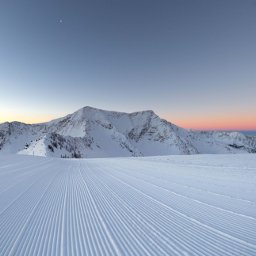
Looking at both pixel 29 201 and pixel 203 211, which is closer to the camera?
pixel 203 211

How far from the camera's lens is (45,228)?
434 cm

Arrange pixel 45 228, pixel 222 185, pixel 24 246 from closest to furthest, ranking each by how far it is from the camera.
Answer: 1. pixel 24 246
2. pixel 45 228
3. pixel 222 185

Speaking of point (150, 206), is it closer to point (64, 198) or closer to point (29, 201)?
point (64, 198)

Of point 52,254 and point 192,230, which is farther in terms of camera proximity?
point 192,230

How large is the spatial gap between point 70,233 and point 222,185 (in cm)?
547

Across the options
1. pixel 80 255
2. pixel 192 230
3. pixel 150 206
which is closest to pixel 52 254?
pixel 80 255

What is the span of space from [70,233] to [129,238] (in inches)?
39.8

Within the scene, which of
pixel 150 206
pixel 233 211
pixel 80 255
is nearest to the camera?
pixel 80 255

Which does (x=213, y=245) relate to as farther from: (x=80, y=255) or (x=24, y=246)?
(x=24, y=246)

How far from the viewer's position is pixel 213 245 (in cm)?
343

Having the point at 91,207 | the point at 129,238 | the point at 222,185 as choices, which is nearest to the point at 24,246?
the point at 129,238

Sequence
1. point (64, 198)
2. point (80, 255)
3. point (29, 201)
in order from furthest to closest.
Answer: point (64, 198) < point (29, 201) < point (80, 255)

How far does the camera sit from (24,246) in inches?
142

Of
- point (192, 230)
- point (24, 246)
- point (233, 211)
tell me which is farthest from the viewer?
point (233, 211)
